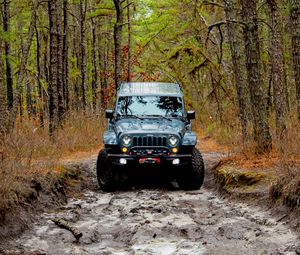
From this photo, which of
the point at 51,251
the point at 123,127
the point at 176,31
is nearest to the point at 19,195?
the point at 51,251

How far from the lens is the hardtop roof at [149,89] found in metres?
11.5

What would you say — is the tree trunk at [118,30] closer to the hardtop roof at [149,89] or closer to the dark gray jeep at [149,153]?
the hardtop roof at [149,89]

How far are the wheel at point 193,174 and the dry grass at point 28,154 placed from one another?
2441 mm

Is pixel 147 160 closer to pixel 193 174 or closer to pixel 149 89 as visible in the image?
pixel 193 174

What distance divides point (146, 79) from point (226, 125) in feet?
34.1

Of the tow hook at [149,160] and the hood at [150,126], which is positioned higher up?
the hood at [150,126]

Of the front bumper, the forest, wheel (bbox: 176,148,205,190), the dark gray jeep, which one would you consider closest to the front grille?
the dark gray jeep

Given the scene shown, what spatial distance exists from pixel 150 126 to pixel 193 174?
4.15ft

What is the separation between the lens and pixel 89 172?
12086 mm

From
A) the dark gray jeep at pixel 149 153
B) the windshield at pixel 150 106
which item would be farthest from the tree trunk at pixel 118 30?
the dark gray jeep at pixel 149 153

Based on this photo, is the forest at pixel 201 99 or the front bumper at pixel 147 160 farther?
the front bumper at pixel 147 160

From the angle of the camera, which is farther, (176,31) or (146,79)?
(146,79)

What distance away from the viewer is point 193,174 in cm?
990

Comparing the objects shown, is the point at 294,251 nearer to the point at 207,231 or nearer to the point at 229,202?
the point at 207,231
